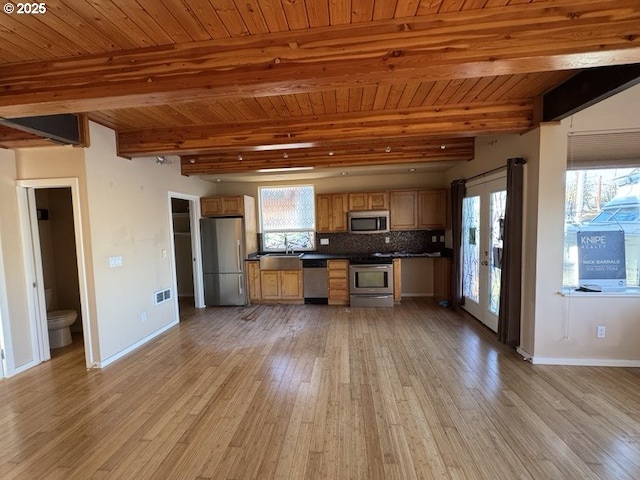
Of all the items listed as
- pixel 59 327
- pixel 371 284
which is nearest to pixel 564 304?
pixel 371 284

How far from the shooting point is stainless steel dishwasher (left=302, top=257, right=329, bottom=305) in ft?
17.6

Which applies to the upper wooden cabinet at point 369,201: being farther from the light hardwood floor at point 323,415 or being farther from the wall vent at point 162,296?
the wall vent at point 162,296

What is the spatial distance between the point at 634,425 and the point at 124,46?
14.2ft

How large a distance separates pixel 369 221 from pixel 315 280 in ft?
4.95

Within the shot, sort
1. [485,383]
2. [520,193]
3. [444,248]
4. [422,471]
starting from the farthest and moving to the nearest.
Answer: [444,248], [520,193], [485,383], [422,471]

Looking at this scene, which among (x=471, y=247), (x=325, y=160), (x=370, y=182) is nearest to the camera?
(x=325, y=160)

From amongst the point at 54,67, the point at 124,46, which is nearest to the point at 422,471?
the point at 124,46

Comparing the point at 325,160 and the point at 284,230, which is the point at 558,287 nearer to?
the point at 325,160

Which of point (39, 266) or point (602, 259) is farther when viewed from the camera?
point (39, 266)

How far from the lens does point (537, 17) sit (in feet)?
5.28

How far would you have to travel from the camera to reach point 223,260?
539 cm

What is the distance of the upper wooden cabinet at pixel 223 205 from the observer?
544cm

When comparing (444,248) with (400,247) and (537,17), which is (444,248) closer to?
(400,247)

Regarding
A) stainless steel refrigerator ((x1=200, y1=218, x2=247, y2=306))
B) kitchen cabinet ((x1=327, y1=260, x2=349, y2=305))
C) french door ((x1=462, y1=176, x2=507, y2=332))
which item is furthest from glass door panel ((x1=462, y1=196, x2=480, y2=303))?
stainless steel refrigerator ((x1=200, y1=218, x2=247, y2=306))
